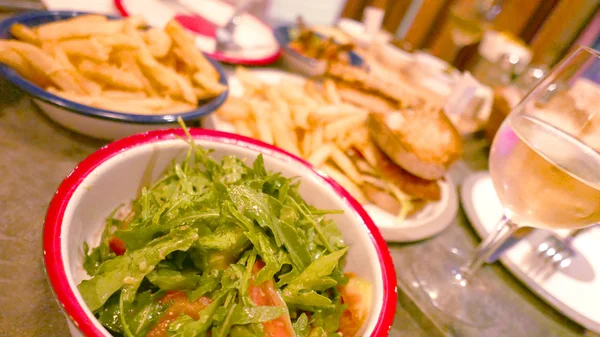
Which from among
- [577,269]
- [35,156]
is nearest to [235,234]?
[35,156]

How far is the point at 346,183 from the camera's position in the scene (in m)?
1.39

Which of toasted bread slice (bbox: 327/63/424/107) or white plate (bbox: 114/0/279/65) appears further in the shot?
white plate (bbox: 114/0/279/65)

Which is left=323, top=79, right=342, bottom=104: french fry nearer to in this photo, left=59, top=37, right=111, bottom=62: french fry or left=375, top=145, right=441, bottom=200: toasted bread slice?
left=375, top=145, right=441, bottom=200: toasted bread slice

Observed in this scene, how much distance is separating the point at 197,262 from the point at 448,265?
92cm

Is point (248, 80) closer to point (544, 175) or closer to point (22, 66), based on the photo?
point (22, 66)

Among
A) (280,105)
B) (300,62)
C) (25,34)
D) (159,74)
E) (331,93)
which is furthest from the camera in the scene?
(300,62)

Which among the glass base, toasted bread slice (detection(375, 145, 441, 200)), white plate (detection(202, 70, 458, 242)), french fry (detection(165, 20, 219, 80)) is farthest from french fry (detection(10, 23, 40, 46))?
the glass base

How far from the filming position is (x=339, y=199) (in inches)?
38.3

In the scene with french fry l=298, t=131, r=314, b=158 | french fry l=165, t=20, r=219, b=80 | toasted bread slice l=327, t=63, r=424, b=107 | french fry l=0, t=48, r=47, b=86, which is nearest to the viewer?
french fry l=0, t=48, r=47, b=86

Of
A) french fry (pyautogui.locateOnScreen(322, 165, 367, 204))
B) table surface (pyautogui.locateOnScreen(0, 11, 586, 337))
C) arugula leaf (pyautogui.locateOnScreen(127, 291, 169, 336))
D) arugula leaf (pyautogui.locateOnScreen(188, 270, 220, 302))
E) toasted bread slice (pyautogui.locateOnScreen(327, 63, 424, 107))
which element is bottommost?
table surface (pyautogui.locateOnScreen(0, 11, 586, 337))

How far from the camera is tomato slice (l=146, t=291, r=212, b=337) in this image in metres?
0.69

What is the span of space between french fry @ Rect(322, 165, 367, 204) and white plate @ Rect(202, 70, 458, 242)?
7cm

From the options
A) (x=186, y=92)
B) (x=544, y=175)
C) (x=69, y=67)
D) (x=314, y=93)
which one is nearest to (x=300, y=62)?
(x=314, y=93)

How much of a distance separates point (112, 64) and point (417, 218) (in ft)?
4.04
